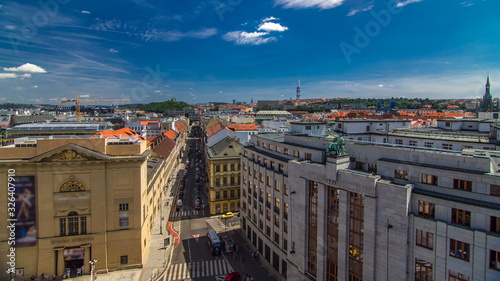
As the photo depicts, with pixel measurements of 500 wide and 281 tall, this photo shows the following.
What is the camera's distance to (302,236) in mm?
40969

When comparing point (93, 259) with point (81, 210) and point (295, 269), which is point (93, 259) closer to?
point (81, 210)

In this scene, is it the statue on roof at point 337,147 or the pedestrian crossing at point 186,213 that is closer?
the statue on roof at point 337,147

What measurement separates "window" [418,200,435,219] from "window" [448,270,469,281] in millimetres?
5041

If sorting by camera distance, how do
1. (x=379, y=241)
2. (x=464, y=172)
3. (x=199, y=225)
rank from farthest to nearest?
(x=199, y=225) < (x=379, y=241) < (x=464, y=172)

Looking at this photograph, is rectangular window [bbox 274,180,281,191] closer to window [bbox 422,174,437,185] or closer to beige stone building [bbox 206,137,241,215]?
window [bbox 422,174,437,185]

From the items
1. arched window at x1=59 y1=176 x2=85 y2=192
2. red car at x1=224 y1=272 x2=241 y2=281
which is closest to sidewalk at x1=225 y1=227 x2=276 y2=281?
red car at x1=224 y1=272 x2=241 y2=281

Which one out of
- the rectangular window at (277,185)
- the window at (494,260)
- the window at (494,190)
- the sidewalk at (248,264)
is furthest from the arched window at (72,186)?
the window at (494,190)

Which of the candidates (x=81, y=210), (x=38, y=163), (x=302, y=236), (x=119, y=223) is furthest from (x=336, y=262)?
(x=38, y=163)

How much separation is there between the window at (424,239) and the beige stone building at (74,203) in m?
40.3

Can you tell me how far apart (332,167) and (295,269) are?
17.1 metres

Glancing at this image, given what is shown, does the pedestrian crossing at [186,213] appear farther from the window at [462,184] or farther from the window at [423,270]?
the window at [462,184]

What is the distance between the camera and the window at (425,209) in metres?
28.4

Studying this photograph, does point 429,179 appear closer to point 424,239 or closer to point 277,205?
point 424,239

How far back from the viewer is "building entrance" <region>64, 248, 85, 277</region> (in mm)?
47281
